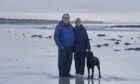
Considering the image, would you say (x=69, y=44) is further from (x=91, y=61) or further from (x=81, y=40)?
(x=91, y=61)

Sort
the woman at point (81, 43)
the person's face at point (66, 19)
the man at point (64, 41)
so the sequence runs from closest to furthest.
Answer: the person's face at point (66, 19) → the man at point (64, 41) → the woman at point (81, 43)

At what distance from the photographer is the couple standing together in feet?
55.2

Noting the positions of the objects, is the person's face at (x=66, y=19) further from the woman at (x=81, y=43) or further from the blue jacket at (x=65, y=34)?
the woman at (x=81, y=43)

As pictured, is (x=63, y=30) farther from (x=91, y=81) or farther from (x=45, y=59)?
(x=45, y=59)

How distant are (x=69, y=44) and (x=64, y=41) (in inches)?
7.0

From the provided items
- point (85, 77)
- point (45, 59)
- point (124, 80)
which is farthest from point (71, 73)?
point (45, 59)

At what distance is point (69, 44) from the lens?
1691 cm

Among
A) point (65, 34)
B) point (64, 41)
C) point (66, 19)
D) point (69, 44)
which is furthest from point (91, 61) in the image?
point (66, 19)

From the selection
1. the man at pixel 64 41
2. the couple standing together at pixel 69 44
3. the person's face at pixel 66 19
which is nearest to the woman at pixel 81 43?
the couple standing together at pixel 69 44

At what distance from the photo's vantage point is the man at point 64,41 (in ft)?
55.1

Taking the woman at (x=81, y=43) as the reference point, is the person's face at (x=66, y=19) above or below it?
above

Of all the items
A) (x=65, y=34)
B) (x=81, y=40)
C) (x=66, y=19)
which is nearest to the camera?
(x=66, y=19)

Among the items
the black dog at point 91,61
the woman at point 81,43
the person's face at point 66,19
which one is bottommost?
the black dog at point 91,61

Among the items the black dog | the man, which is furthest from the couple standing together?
the black dog
